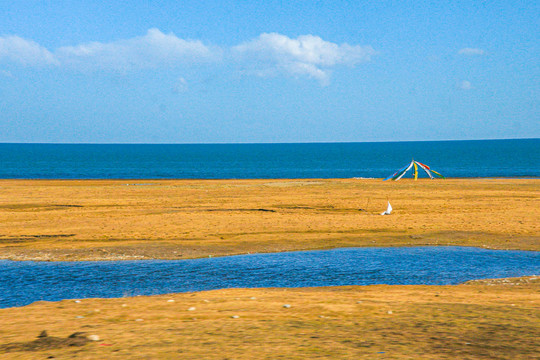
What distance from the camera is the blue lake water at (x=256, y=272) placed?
49.8 ft

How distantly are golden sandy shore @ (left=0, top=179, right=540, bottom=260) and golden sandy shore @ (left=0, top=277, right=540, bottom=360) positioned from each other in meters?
8.77

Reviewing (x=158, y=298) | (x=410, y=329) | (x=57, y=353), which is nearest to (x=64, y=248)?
(x=158, y=298)

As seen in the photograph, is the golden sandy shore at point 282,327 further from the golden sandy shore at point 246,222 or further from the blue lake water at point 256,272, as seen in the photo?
the golden sandy shore at point 246,222

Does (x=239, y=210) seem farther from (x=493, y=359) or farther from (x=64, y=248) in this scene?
(x=493, y=359)

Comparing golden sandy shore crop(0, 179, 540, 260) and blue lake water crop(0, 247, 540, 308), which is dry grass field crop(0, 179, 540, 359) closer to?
golden sandy shore crop(0, 179, 540, 260)

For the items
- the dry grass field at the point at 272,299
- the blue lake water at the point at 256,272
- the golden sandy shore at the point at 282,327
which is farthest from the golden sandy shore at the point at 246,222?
the golden sandy shore at the point at 282,327

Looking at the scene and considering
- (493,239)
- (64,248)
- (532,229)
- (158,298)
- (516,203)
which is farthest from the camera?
(516,203)

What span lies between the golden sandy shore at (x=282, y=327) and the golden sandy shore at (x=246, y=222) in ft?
28.8

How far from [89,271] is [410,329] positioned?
12.3 meters

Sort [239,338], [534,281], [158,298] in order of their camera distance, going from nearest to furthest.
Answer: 1. [239,338]
2. [158,298]
3. [534,281]

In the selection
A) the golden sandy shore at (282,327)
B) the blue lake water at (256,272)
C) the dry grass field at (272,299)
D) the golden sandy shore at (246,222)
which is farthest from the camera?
the golden sandy shore at (246,222)

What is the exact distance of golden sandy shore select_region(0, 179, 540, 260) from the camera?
20.8 metres

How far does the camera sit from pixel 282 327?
8.71m

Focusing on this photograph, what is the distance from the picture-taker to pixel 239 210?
2997 cm
